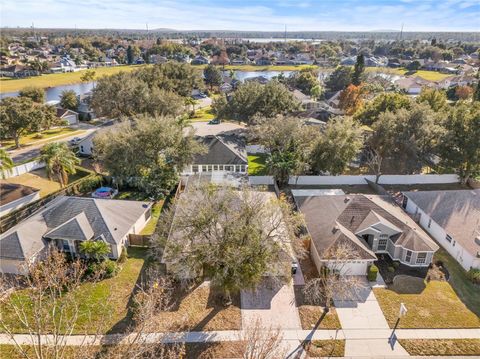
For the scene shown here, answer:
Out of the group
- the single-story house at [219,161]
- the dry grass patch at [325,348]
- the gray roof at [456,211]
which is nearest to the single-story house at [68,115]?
the single-story house at [219,161]

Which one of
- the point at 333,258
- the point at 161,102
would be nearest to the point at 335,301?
the point at 333,258

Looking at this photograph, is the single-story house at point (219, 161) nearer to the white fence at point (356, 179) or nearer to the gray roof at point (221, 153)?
the gray roof at point (221, 153)

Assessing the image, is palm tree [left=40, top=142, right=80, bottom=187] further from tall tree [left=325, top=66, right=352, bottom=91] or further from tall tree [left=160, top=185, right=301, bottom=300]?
tall tree [left=325, top=66, right=352, bottom=91]

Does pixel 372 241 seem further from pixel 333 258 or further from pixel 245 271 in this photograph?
pixel 245 271

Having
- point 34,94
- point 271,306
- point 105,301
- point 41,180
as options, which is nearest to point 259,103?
point 41,180

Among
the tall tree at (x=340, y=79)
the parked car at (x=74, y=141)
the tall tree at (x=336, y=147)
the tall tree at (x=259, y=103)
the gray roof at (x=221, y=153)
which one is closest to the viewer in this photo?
the tall tree at (x=336, y=147)

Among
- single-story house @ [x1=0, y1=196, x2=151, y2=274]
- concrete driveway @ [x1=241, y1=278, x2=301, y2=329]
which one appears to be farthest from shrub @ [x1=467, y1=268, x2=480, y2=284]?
single-story house @ [x1=0, y1=196, x2=151, y2=274]
